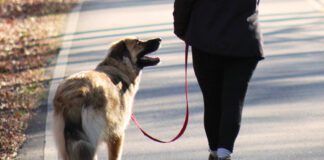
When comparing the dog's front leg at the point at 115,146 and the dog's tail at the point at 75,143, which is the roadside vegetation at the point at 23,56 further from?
the dog's tail at the point at 75,143

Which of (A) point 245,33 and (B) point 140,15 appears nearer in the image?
(A) point 245,33

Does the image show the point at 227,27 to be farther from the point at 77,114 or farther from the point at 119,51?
the point at 119,51

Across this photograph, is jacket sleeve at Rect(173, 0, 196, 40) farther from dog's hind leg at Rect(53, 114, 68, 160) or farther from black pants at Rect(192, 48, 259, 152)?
dog's hind leg at Rect(53, 114, 68, 160)

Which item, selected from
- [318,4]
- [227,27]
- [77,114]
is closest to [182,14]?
[227,27]

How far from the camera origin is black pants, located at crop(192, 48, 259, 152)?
6.36 m

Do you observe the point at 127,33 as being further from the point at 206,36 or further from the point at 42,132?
the point at 206,36

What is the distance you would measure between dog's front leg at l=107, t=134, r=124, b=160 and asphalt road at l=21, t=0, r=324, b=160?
3.21 feet

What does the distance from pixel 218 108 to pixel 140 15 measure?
1583cm

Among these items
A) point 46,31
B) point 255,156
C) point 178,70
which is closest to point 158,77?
point 178,70

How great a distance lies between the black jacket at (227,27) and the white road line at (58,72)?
9.18 ft

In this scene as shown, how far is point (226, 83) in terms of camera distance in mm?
6406

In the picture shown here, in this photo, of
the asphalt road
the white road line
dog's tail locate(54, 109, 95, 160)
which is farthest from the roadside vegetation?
dog's tail locate(54, 109, 95, 160)

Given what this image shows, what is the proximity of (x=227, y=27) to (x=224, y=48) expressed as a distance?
0.16m

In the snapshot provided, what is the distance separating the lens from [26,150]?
8.95m
